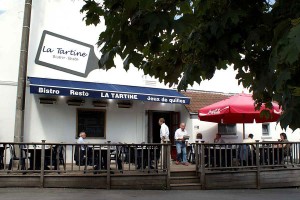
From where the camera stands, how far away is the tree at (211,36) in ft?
11.6

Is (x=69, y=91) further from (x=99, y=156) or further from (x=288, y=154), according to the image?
(x=288, y=154)

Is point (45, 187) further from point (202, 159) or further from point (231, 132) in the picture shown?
point (231, 132)

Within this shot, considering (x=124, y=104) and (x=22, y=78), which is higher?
(x=22, y=78)

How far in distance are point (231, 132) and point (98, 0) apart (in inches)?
555

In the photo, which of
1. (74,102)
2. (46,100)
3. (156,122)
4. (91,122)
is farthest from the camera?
(156,122)

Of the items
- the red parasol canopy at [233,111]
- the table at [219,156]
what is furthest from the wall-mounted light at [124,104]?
the table at [219,156]

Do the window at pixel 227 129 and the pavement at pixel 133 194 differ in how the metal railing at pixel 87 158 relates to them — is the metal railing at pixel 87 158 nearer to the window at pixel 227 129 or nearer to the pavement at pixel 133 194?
the pavement at pixel 133 194

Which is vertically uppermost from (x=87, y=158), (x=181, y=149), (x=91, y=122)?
(x=91, y=122)

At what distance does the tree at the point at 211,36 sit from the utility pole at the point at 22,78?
8.24 meters

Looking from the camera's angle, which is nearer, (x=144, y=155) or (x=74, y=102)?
(x=144, y=155)

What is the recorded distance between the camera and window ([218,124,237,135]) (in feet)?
59.0

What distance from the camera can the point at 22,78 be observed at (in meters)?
12.7

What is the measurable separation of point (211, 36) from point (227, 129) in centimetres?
1393

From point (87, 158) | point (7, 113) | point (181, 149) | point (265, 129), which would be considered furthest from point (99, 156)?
point (265, 129)
